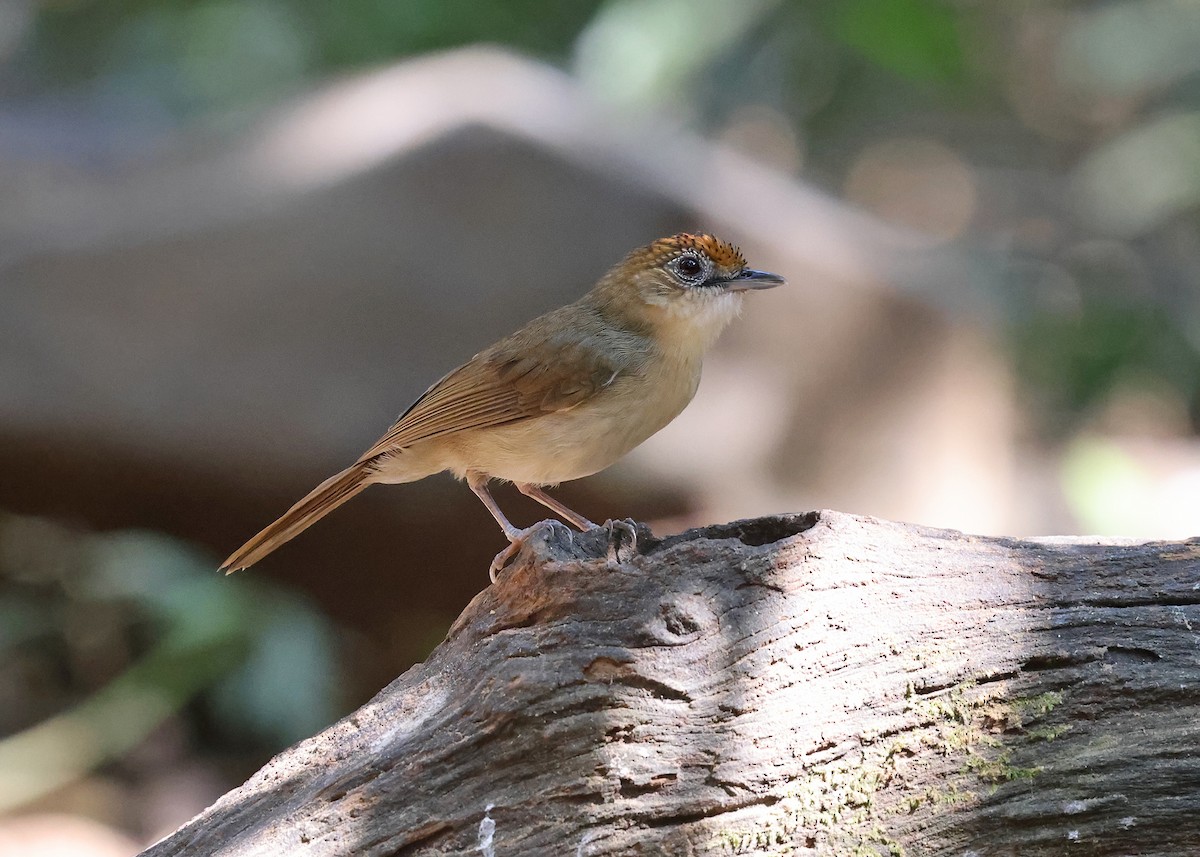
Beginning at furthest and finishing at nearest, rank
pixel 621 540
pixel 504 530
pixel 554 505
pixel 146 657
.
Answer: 1. pixel 146 657
2. pixel 554 505
3. pixel 504 530
4. pixel 621 540

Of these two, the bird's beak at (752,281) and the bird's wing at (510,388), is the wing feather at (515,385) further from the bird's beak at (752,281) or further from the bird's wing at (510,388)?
the bird's beak at (752,281)

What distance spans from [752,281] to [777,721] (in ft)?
7.02

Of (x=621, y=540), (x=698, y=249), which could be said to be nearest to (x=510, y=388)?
(x=698, y=249)

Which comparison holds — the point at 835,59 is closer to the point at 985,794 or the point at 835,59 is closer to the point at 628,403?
the point at 628,403

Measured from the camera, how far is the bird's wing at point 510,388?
423cm

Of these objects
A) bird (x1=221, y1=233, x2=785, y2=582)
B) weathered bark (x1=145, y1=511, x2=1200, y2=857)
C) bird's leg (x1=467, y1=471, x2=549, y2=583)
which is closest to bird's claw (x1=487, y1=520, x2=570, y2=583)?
bird's leg (x1=467, y1=471, x2=549, y2=583)

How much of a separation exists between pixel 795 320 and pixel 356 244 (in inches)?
105

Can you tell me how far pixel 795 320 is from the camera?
7.61m

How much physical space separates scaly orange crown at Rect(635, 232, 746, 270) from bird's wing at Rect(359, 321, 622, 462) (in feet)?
1.58

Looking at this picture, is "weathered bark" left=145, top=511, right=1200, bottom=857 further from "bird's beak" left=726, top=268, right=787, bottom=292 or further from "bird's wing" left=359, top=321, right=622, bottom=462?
"bird's beak" left=726, top=268, right=787, bottom=292

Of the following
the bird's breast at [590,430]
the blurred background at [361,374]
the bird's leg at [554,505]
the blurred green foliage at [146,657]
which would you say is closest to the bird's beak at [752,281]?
the bird's breast at [590,430]

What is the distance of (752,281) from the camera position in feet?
14.9

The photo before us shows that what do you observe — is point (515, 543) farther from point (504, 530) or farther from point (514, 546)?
point (504, 530)

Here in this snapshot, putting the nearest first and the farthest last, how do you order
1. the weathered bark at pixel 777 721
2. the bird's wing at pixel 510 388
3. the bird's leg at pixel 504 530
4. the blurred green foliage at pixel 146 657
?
the weathered bark at pixel 777 721 < the bird's leg at pixel 504 530 < the bird's wing at pixel 510 388 < the blurred green foliage at pixel 146 657
